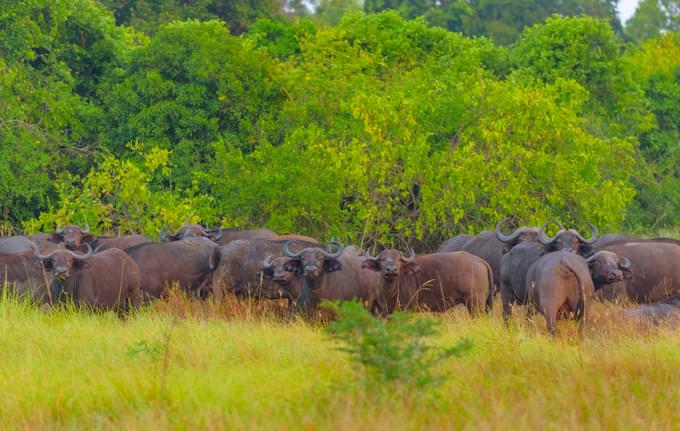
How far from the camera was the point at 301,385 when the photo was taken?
9.37 m

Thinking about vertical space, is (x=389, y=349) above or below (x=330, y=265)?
above

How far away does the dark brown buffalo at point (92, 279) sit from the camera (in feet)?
53.8

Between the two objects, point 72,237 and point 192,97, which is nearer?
point 72,237

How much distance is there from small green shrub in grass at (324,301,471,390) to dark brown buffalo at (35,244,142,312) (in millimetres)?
7434

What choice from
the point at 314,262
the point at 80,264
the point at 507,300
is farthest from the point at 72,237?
the point at 507,300

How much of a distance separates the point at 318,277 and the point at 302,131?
9.48 meters

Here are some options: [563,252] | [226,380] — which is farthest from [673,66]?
[226,380]

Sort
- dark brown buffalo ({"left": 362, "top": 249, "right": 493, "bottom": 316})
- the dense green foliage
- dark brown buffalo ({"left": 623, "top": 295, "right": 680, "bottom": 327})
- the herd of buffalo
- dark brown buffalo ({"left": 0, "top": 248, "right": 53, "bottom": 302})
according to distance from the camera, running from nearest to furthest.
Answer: dark brown buffalo ({"left": 623, "top": 295, "right": 680, "bottom": 327})
the herd of buffalo
dark brown buffalo ({"left": 362, "top": 249, "right": 493, "bottom": 316})
dark brown buffalo ({"left": 0, "top": 248, "right": 53, "bottom": 302})
the dense green foliage

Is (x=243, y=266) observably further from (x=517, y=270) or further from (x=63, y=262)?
(x=517, y=270)

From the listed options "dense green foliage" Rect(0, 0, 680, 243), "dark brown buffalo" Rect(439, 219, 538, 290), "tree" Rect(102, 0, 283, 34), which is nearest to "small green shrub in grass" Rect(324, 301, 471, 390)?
"dark brown buffalo" Rect(439, 219, 538, 290)

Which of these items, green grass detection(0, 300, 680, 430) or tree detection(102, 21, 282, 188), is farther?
tree detection(102, 21, 282, 188)

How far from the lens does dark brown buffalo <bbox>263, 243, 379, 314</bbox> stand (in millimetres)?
16203

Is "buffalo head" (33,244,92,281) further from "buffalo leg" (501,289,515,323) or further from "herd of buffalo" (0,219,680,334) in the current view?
"buffalo leg" (501,289,515,323)

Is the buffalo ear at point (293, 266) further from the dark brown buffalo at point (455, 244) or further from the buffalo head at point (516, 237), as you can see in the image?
the dark brown buffalo at point (455, 244)
